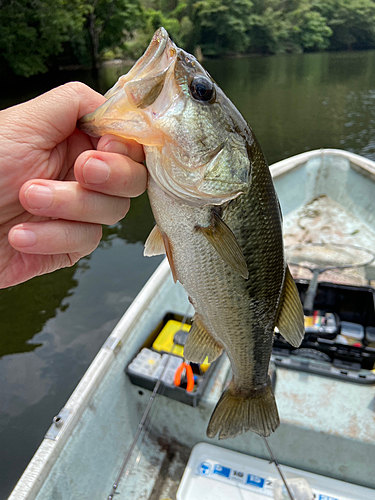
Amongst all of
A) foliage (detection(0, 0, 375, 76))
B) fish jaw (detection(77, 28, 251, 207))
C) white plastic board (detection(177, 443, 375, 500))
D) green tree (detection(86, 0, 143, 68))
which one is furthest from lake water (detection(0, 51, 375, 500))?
green tree (detection(86, 0, 143, 68))

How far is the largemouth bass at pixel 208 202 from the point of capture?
1.20 meters

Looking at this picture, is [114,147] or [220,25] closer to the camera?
[114,147]

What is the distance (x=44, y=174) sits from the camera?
156cm

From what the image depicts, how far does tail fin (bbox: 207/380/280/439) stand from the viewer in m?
1.80

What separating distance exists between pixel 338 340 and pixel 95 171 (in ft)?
9.09

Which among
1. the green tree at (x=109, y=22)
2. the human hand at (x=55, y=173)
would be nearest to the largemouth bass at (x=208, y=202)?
the human hand at (x=55, y=173)

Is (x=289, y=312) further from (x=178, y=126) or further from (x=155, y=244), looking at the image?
(x=178, y=126)

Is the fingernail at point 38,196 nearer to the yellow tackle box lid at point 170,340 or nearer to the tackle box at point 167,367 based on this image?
the tackle box at point 167,367

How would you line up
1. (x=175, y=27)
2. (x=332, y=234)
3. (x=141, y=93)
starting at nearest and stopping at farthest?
(x=141, y=93), (x=332, y=234), (x=175, y=27)

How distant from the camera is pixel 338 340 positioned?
3.19 meters

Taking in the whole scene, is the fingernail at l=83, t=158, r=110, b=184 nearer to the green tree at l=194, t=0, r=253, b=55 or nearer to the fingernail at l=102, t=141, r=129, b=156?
the fingernail at l=102, t=141, r=129, b=156

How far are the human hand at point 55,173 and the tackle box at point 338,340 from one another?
2.16 meters

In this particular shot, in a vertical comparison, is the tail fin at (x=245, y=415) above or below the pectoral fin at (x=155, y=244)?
below

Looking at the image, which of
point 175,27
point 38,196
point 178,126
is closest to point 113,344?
point 38,196
